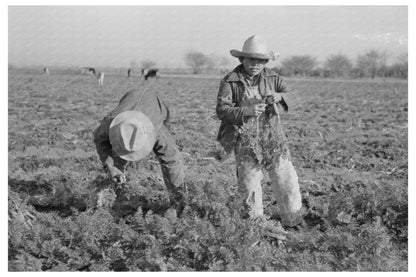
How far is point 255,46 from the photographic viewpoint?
429cm

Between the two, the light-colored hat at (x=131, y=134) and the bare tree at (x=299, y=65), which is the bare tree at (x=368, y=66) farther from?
the light-colored hat at (x=131, y=134)

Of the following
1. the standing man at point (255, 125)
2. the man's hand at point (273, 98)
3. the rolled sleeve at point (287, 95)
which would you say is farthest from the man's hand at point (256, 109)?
the rolled sleeve at point (287, 95)

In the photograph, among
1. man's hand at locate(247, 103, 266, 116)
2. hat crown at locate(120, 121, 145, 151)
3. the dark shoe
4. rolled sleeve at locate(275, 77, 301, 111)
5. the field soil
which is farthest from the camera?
the dark shoe

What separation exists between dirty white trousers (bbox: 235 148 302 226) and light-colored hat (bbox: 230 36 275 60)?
35.9 inches

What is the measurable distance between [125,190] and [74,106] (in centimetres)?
1110

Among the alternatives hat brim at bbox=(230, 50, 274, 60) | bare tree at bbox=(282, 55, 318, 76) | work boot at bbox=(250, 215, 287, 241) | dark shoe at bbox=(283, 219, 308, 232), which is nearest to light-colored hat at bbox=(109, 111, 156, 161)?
hat brim at bbox=(230, 50, 274, 60)

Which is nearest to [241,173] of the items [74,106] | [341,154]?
[341,154]

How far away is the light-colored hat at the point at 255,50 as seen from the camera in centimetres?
428

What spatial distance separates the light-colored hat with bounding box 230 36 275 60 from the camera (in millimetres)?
4281

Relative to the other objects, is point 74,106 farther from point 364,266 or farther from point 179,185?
point 364,266

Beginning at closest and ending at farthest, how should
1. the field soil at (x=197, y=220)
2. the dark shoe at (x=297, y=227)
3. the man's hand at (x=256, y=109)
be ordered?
the field soil at (x=197, y=220), the man's hand at (x=256, y=109), the dark shoe at (x=297, y=227)

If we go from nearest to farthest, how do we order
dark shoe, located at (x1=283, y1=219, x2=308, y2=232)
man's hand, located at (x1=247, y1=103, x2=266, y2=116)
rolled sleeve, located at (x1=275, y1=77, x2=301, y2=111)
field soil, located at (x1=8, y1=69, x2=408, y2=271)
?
field soil, located at (x1=8, y1=69, x2=408, y2=271) < man's hand, located at (x1=247, y1=103, x2=266, y2=116) < rolled sleeve, located at (x1=275, y1=77, x2=301, y2=111) < dark shoe, located at (x1=283, y1=219, x2=308, y2=232)

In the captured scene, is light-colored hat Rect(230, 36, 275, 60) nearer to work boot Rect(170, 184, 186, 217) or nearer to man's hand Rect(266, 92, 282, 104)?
man's hand Rect(266, 92, 282, 104)

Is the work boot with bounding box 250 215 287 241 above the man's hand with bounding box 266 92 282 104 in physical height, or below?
below
